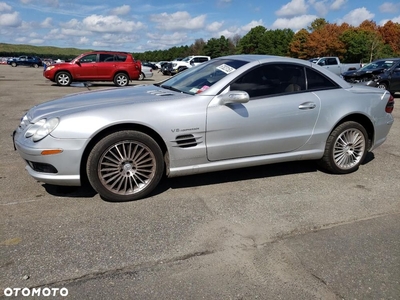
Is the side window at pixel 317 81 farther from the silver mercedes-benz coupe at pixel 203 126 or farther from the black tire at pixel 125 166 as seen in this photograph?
the black tire at pixel 125 166

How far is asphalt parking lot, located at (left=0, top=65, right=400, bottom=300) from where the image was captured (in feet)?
7.32

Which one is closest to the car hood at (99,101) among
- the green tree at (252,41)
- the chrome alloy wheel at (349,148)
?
the chrome alloy wheel at (349,148)

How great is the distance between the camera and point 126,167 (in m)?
3.41

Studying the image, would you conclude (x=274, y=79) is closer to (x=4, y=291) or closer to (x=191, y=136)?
(x=191, y=136)

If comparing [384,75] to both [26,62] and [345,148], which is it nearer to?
[345,148]

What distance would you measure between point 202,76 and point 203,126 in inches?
36.1

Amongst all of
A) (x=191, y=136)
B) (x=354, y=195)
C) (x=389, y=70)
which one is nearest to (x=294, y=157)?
(x=354, y=195)

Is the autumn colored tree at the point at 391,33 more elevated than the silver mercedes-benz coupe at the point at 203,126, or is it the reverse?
the autumn colored tree at the point at 391,33

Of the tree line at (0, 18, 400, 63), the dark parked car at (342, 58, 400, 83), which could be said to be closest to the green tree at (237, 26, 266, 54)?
the tree line at (0, 18, 400, 63)

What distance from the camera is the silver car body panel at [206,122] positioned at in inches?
126

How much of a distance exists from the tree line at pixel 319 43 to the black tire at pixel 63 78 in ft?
196

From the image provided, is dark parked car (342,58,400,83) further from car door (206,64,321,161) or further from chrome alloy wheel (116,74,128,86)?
car door (206,64,321,161)

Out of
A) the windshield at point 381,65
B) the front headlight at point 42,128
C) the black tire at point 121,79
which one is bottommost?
the front headlight at point 42,128

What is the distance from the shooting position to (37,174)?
3289 millimetres
